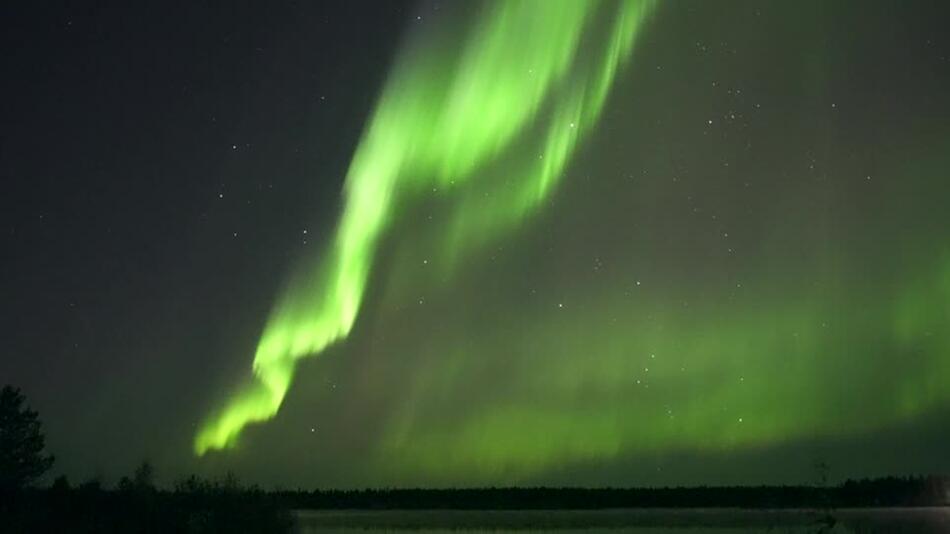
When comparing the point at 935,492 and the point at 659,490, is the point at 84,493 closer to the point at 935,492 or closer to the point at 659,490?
the point at 935,492

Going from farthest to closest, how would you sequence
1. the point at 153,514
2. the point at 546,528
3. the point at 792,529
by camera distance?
the point at 546,528, the point at 792,529, the point at 153,514

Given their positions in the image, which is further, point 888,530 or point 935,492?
point 935,492

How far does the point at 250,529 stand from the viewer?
33.4 meters

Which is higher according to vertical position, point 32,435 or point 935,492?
point 32,435

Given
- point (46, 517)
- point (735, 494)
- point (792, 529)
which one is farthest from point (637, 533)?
point (735, 494)

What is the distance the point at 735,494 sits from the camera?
10994 cm

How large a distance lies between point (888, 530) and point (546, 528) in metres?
15.7

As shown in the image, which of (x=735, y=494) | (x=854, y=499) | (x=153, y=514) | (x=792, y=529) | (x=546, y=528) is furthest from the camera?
(x=735, y=494)

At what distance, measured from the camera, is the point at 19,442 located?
5244cm

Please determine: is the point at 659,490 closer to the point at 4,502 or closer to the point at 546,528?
the point at 546,528

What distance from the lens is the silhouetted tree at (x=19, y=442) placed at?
51434 mm

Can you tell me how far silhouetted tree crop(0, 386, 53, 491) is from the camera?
51434 mm

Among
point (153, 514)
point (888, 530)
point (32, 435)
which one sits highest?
point (32, 435)

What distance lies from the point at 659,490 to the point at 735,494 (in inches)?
349
